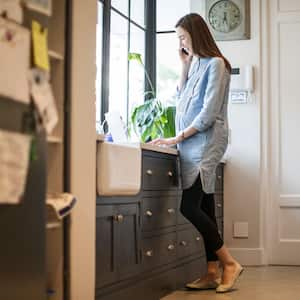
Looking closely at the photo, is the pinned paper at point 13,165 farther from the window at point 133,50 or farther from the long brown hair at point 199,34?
the window at point 133,50

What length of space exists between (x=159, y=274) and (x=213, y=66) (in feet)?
3.67

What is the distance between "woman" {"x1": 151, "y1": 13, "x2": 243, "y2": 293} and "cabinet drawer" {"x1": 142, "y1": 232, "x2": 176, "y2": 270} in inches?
7.3

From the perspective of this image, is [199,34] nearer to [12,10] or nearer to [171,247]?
[171,247]

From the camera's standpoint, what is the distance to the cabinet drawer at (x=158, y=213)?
299 cm

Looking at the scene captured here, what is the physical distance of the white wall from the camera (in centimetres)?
457

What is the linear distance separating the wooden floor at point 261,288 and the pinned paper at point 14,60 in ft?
6.13

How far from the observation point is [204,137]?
3279mm

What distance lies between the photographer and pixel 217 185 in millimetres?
4387

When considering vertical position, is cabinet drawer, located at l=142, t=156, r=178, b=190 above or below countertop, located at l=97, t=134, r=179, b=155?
below

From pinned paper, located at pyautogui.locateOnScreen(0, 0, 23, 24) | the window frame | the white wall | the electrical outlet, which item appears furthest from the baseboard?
pinned paper, located at pyautogui.locateOnScreen(0, 0, 23, 24)

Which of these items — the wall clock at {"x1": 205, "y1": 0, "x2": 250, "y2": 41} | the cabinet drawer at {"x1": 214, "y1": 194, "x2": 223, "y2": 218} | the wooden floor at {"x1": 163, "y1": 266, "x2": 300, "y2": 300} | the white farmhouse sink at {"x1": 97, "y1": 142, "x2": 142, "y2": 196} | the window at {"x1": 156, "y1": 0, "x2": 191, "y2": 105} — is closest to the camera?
the white farmhouse sink at {"x1": 97, "y1": 142, "x2": 142, "y2": 196}

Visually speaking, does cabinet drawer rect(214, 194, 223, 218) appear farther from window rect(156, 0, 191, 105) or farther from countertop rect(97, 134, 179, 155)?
countertop rect(97, 134, 179, 155)

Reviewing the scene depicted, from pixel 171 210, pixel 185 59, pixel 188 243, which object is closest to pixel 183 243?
pixel 188 243

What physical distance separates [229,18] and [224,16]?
0.04m
